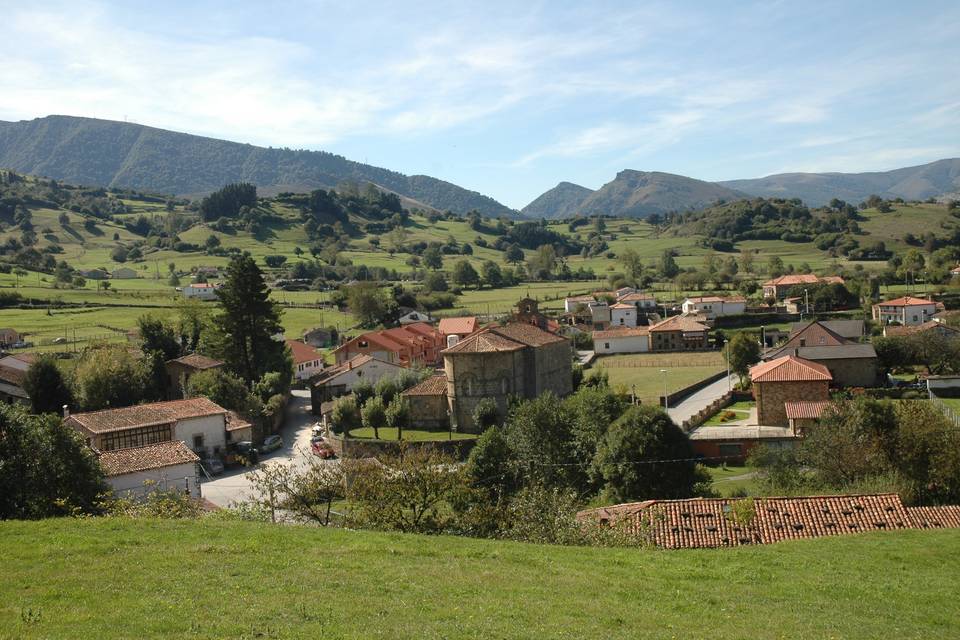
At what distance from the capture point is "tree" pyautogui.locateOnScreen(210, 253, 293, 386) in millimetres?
57812

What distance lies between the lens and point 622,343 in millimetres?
78062

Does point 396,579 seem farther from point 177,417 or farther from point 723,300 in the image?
point 723,300

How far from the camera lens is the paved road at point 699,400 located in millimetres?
47375

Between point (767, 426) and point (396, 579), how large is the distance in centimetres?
3510

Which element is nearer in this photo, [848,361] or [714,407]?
[714,407]

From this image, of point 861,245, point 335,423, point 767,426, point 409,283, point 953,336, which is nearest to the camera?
point 767,426

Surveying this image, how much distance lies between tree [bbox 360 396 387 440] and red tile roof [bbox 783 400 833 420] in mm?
21910

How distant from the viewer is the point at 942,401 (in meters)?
45.9

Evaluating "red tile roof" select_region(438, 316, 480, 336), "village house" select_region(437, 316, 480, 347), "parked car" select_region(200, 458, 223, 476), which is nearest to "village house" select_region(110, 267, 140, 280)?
"red tile roof" select_region(438, 316, 480, 336)

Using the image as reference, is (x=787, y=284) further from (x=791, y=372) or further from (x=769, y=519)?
(x=769, y=519)

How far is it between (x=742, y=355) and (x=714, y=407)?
441 inches

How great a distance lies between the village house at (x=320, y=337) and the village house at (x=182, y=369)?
27.1m

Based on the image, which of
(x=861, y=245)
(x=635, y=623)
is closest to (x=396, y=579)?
(x=635, y=623)

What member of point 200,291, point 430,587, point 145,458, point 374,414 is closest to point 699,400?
point 374,414
